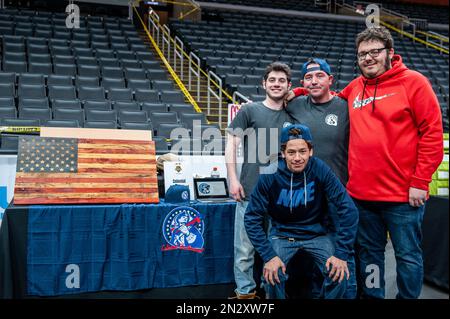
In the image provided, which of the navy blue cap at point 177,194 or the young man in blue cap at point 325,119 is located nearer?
the young man in blue cap at point 325,119

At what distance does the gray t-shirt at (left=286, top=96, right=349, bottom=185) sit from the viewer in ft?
8.08

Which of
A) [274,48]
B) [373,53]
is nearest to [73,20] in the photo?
[274,48]

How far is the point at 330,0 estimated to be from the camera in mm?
15039

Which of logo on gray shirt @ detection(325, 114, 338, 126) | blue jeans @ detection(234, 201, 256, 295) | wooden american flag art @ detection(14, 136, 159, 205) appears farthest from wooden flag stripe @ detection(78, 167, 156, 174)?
logo on gray shirt @ detection(325, 114, 338, 126)

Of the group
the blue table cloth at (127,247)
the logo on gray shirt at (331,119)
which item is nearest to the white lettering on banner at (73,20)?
the blue table cloth at (127,247)

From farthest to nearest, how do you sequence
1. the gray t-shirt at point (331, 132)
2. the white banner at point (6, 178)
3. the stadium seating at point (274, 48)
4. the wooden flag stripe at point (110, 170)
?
1. the stadium seating at point (274, 48)
2. the white banner at point (6, 178)
3. the wooden flag stripe at point (110, 170)
4. the gray t-shirt at point (331, 132)

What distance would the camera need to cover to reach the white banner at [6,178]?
134 inches

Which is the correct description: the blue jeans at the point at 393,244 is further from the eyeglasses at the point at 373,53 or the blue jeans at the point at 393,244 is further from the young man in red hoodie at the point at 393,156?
the eyeglasses at the point at 373,53

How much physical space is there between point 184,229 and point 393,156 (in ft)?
4.49

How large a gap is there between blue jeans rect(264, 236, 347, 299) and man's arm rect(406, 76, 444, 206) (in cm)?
51

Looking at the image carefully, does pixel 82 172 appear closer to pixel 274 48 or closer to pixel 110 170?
pixel 110 170

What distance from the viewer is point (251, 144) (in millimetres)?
2598

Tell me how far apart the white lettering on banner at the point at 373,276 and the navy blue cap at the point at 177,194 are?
124cm
